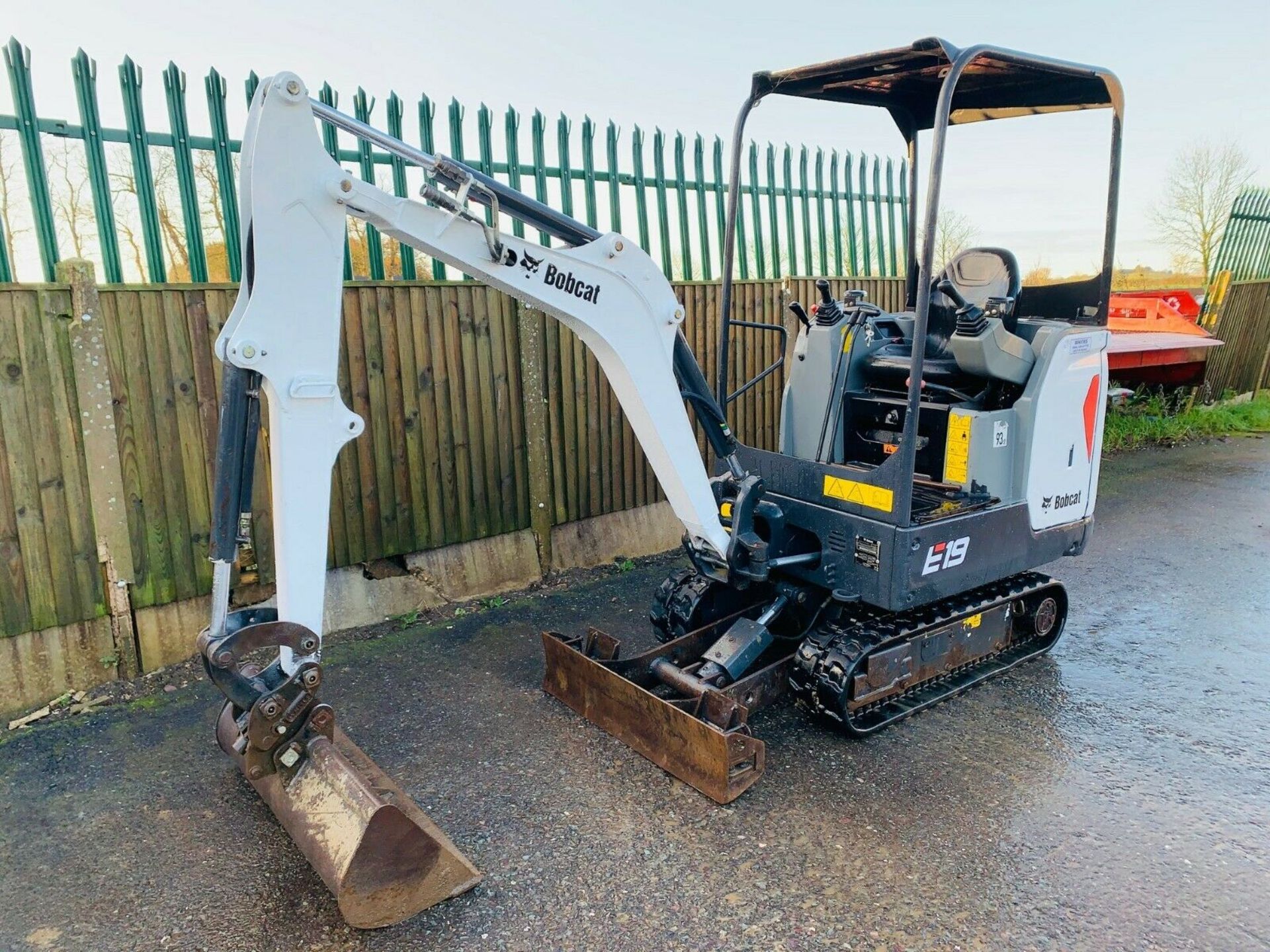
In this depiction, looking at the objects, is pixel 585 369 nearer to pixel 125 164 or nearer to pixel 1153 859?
pixel 125 164

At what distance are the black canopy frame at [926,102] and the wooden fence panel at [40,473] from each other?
3172 mm

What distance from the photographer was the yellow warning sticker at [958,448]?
4.00 m

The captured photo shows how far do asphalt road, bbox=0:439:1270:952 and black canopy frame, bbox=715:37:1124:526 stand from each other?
1214 millimetres

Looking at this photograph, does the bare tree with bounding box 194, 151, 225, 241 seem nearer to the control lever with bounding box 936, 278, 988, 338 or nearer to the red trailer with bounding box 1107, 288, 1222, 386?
the control lever with bounding box 936, 278, 988, 338

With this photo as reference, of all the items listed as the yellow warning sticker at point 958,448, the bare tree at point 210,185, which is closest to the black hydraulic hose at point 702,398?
the yellow warning sticker at point 958,448

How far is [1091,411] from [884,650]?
1.72m

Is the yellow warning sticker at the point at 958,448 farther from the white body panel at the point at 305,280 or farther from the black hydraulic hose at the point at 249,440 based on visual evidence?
the black hydraulic hose at the point at 249,440

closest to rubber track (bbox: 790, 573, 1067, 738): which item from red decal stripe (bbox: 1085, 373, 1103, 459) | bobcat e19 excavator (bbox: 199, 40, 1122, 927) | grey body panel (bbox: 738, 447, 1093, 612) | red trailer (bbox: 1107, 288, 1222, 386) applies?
bobcat e19 excavator (bbox: 199, 40, 1122, 927)

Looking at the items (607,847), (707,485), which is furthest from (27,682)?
(707,485)

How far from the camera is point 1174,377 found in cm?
1119

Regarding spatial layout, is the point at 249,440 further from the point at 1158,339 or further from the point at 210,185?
the point at 1158,339

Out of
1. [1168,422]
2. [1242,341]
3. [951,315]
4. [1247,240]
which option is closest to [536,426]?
[951,315]

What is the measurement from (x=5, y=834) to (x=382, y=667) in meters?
1.75

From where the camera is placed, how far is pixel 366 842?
8.65ft
